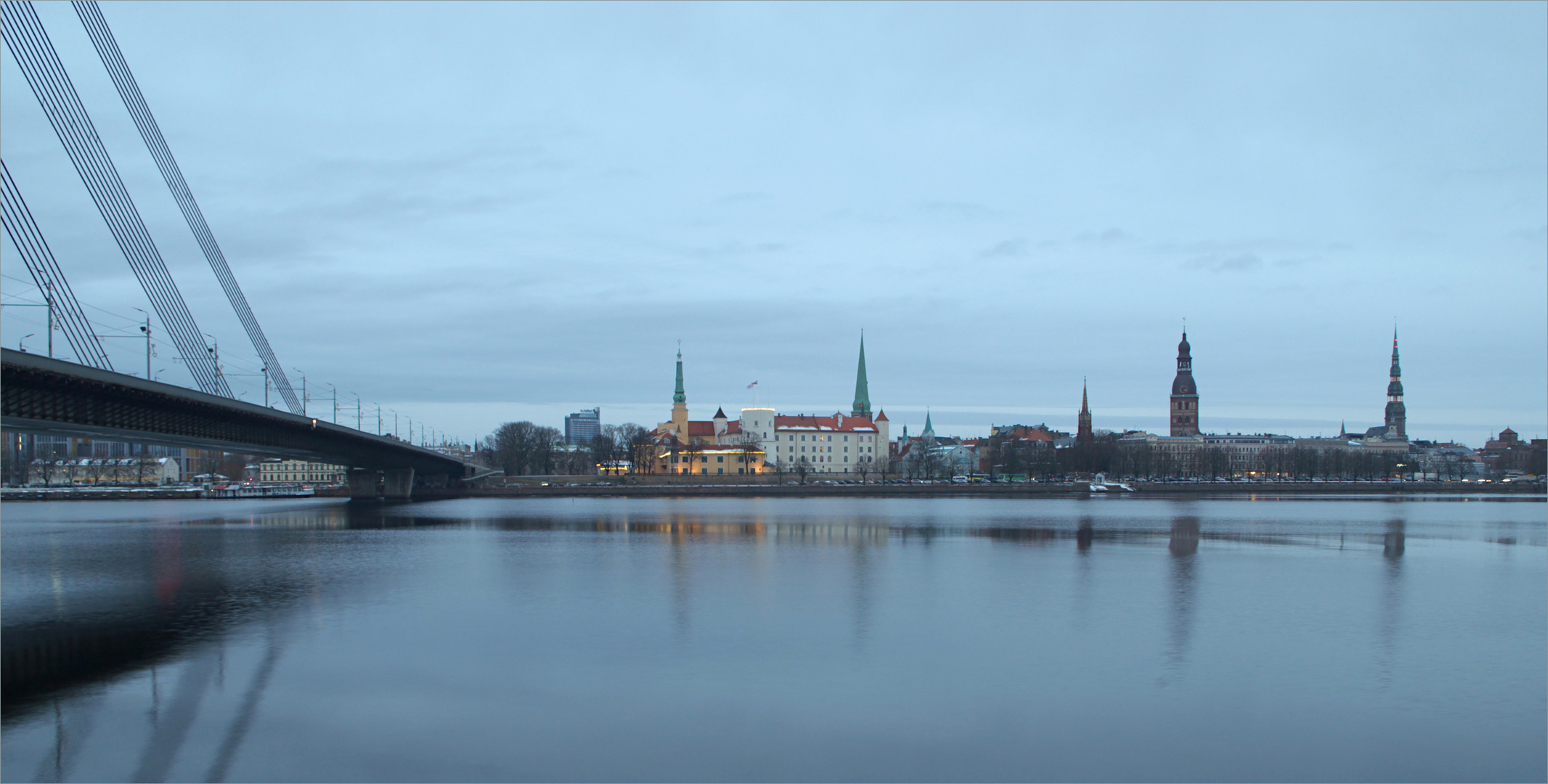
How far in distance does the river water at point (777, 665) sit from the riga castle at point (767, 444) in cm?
8755

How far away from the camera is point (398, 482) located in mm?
76438

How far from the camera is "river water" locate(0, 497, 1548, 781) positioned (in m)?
11.6

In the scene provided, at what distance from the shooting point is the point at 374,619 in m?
19.9

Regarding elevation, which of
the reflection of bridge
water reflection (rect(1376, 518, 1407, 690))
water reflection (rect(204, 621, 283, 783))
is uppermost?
the reflection of bridge

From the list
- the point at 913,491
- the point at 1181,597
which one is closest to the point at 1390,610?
the point at 1181,597

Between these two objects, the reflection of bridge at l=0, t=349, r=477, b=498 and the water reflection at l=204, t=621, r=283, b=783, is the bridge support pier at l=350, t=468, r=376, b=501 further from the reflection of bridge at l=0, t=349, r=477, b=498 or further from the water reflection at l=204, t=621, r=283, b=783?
the water reflection at l=204, t=621, r=283, b=783

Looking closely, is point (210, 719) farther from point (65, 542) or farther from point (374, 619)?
point (65, 542)

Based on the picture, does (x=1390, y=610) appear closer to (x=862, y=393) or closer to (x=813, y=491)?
(x=813, y=491)

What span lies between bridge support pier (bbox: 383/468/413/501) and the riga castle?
42439 mm

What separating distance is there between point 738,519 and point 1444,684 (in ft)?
125

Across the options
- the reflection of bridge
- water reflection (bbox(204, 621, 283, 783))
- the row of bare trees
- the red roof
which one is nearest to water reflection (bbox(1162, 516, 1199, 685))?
water reflection (bbox(204, 621, 283, 783))

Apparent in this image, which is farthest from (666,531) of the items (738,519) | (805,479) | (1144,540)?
(805,479)

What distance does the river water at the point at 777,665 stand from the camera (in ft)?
38.0

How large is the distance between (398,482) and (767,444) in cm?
6262
